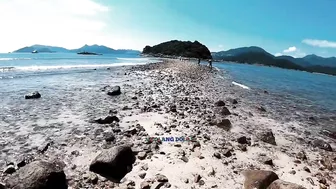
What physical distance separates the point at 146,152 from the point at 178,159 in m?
1.28

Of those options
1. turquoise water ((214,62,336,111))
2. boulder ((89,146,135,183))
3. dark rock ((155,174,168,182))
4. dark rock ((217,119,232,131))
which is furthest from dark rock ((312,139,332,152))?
turquoise water ((214,62,336,111))

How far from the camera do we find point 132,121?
13.7m

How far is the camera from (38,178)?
6.45 m

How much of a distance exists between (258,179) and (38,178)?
6.33 metres

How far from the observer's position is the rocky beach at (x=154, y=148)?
25.2 ft

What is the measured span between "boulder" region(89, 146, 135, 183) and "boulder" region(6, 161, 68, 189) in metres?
1.16

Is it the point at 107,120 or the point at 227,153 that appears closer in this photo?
the point at 227,153

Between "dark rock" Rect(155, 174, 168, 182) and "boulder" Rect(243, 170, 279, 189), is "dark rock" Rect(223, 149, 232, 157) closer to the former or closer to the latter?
"boulder" Rect(243, 170, 279, 189)

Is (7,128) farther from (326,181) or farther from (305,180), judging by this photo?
(326,181)

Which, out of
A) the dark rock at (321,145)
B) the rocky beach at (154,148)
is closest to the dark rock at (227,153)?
the rocky beach at (154,148)

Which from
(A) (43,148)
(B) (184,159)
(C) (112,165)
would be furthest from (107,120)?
(B) (184,159)

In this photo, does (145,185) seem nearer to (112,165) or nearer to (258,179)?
(112,165)

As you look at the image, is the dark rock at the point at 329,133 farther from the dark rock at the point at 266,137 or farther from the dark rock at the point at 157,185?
the dark rock at the point at 157,185

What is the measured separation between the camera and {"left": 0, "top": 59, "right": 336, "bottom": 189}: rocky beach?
768 cm
